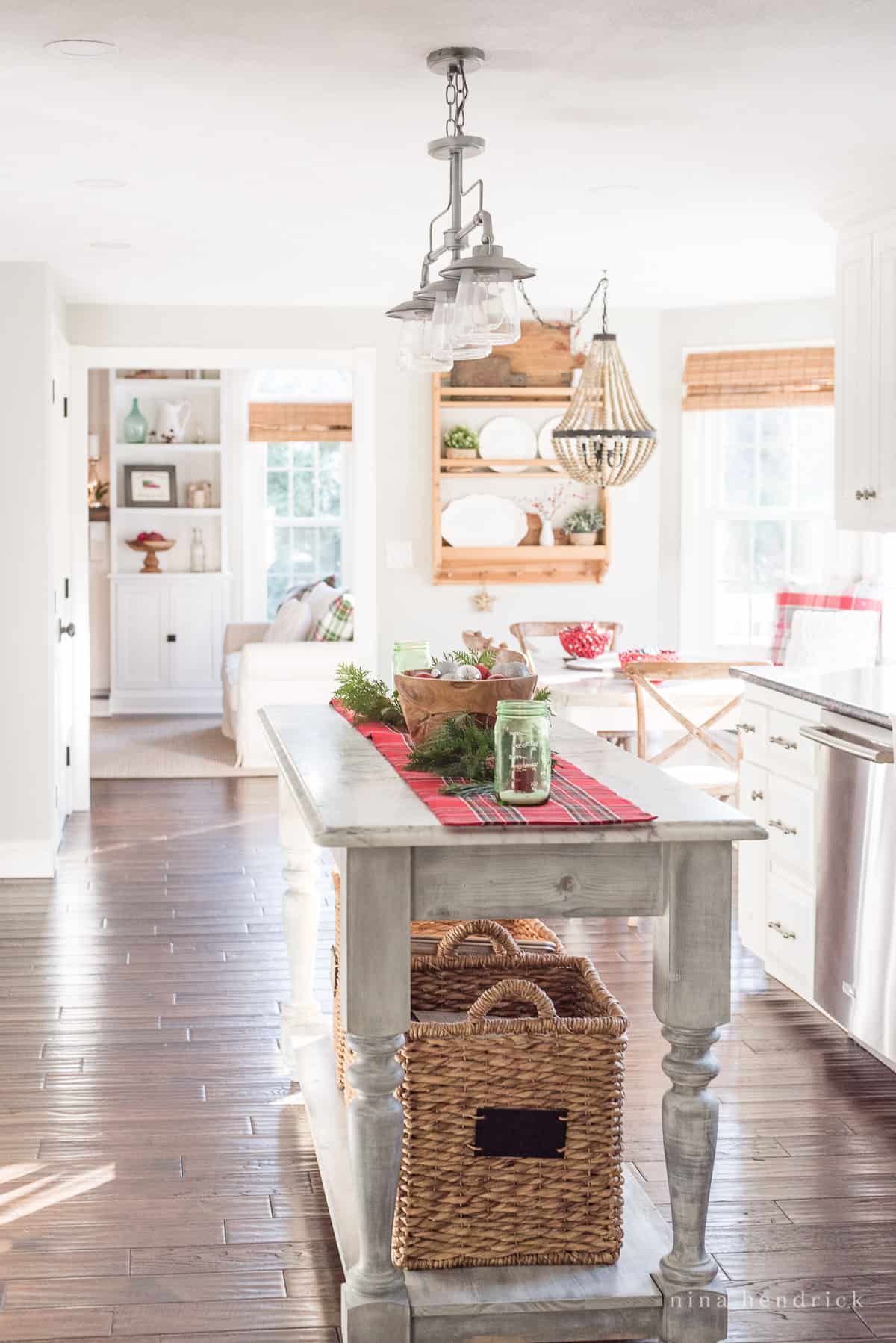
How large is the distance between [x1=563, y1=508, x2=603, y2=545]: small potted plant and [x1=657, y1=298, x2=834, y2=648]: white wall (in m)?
0.35

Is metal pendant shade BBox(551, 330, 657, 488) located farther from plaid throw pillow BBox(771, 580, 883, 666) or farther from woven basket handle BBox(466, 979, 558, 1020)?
woven basket handle BBox(466, 979, 558, 1020)

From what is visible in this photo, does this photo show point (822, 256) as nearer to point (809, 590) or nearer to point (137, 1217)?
point (809, 590)

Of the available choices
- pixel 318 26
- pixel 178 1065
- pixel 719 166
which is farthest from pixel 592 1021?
pixel 719 166

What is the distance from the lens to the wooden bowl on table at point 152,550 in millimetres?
10445

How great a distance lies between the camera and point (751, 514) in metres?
7.54

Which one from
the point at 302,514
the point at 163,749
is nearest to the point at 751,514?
the point at 163,749

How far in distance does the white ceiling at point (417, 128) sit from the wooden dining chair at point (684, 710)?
1.55 metres

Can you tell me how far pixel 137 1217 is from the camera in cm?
291

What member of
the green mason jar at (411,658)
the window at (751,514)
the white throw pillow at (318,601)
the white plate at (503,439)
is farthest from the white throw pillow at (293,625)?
the green mason jar at (411,658)

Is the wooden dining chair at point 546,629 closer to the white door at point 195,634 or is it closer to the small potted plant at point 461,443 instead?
the small potted plant at point 461,443

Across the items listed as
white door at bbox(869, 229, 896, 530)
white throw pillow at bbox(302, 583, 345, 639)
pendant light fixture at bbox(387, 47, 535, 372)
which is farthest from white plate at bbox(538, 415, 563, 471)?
pendant light fixture at bbox(387, 47, 535, 372)

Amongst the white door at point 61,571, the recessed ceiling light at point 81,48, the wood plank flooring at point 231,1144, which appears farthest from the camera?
the white door at point 61,571

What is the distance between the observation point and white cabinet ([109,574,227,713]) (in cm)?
1053

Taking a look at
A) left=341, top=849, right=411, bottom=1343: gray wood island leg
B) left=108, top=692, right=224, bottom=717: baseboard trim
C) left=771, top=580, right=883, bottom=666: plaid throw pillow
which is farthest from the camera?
left=108, top=692, right=224, bottom=717: baseboard trim
